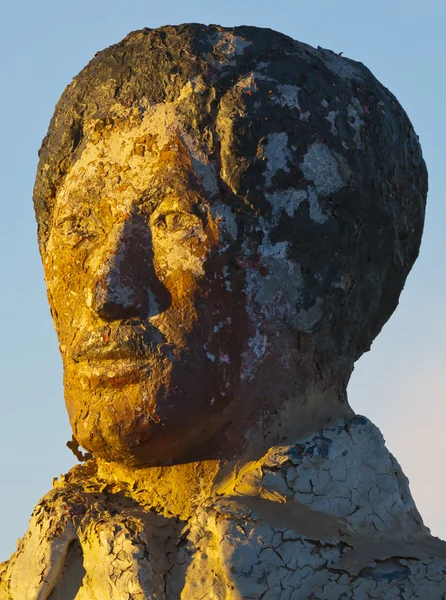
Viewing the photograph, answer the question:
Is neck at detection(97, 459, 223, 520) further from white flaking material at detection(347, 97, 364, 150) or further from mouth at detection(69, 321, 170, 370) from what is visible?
white flaking material at detection(347, 97, 364, 150)

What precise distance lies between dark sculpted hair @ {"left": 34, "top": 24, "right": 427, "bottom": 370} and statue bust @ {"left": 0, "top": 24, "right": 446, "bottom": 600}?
0.04 ft

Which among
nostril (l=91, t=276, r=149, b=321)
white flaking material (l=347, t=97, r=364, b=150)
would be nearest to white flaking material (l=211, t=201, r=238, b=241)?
nostril (l=91, t=276, r=149, b=321)

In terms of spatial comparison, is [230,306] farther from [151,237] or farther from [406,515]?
[406,515]

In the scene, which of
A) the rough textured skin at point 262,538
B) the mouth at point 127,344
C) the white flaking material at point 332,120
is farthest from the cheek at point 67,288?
the white flaking material at point 332,120

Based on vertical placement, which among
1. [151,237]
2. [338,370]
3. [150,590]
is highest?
[151,237]

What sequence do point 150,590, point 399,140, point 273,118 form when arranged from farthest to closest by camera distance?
point 399,140, point 273,118, point 150,590

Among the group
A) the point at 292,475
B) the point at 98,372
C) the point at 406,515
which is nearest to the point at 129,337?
the point at 98,372

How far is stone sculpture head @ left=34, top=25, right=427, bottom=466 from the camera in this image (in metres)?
7.15

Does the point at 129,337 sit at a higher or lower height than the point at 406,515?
higher

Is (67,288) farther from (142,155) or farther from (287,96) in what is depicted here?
(287,96)

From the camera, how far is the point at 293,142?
24.3 feet

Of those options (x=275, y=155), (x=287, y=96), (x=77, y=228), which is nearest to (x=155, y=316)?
(x=77, y=228)

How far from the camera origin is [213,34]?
7.71 metres

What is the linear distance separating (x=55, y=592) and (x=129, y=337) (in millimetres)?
1233
